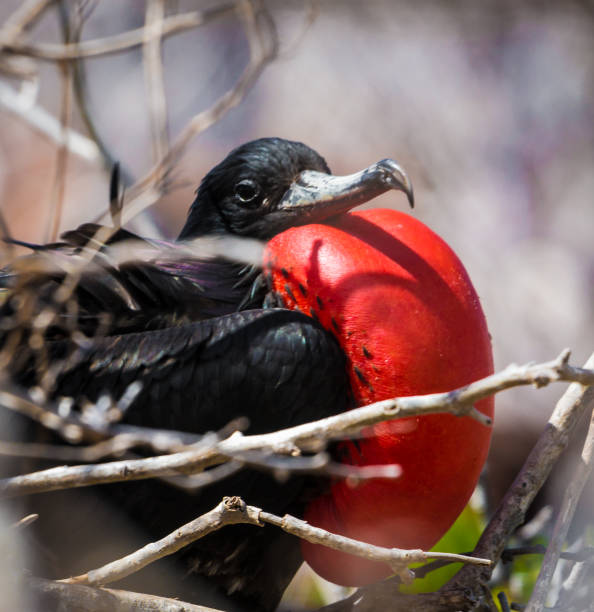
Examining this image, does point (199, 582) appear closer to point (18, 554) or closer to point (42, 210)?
point (18, 554)

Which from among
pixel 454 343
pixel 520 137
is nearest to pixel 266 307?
pixel 454 343

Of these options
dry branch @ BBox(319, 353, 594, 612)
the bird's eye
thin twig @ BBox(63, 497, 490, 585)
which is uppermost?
the bird's eye

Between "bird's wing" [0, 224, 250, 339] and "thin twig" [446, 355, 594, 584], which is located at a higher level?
"bird's wing" [0, 224, 250, 339]

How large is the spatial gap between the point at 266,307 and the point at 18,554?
30.4 inches

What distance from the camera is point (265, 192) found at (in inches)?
87.4

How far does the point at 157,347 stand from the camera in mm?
1830

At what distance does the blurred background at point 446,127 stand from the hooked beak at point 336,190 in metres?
1.27

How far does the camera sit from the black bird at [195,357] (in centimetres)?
179

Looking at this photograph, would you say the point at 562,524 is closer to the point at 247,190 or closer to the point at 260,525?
the point at 260,525

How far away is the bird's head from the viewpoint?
2.13m

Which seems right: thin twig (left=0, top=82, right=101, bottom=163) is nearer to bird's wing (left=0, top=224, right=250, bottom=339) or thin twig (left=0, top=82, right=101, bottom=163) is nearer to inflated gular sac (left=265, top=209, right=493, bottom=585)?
bird's wing (left=0, top=224, right=250, bottom=339)

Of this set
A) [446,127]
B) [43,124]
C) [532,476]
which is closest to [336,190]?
[532,476]

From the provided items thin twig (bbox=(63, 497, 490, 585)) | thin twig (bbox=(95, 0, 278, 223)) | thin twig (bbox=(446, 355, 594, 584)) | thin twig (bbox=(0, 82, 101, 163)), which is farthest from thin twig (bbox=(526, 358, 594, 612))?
thin twig (bbox=(0, 82, 101, 163))

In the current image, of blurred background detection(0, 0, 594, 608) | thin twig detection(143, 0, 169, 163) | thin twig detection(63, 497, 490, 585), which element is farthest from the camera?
blurred background detection(0, 0, 594, 608)
